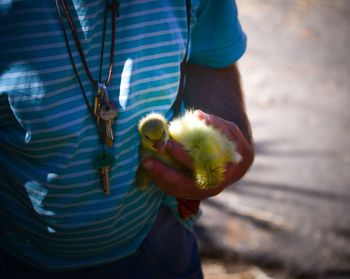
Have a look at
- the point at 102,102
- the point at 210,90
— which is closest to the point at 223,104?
the point at 210,90

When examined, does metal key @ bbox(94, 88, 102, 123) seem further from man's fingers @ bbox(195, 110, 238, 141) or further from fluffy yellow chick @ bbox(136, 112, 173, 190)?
man's fingers @ bbox(195, 110, 238, 141)

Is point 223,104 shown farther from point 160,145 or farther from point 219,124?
point 160,145

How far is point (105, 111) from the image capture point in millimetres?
900

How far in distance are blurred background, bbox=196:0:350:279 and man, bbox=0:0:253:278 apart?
151 centimetres

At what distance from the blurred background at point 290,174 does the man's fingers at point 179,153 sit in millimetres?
1563

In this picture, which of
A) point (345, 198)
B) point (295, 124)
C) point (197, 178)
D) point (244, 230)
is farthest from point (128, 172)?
point (295, 124)

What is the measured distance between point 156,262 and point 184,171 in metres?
0.32

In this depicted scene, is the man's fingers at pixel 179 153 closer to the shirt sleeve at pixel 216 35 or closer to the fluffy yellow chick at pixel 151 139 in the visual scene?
the fluffy yellow chick at pixel 151 139

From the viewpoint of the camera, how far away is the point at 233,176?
121 cm

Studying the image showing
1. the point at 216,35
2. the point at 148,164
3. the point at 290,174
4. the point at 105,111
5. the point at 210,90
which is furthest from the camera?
the point at 290,174

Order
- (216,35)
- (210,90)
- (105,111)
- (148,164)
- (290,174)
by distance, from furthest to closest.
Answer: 1. (290,174)
2. (210,90)
3. (216,35)
4. (148,164)
5. (105,111)

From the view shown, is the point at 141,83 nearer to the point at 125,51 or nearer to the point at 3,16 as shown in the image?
the point at 125,51

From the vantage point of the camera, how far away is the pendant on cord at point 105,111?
903mm

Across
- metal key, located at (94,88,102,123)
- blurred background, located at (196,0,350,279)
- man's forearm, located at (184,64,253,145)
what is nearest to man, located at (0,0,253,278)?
metal key, located at (94,88,102,123)
